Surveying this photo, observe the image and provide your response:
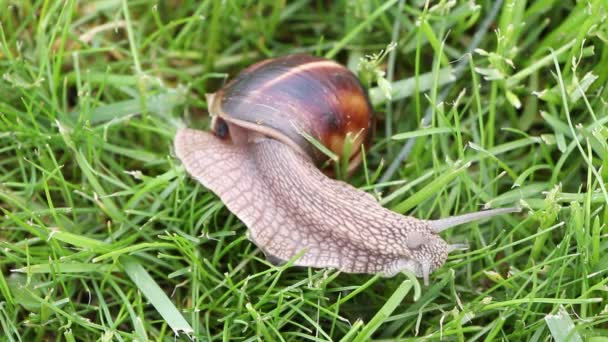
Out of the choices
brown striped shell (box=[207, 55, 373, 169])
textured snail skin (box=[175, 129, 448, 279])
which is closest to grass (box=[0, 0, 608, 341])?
textured snail skin (box=[175, 129, 448, 279])

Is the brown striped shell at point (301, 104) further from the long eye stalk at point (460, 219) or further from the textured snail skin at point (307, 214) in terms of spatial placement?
the long eye stalk at point (460, 219)

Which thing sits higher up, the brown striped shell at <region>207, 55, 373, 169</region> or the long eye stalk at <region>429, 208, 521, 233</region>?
the brown striped shell at <region>207, 55, 373, 169</region>

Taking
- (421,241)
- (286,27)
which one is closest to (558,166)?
(421,241)

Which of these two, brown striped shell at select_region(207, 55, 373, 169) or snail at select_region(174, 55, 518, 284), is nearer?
snail at select_region(174, 55, 518, 284)

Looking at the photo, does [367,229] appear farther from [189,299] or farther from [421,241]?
[189,299]

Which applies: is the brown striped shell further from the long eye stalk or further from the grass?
the long eye stalk

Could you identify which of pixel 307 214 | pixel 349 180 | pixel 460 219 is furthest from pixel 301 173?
pixel 460 219

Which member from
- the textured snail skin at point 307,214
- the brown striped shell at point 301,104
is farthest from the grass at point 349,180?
the brown striped shell at point 301,104
